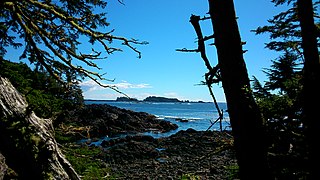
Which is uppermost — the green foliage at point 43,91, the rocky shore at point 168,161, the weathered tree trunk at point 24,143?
the green foliage at point 43,91

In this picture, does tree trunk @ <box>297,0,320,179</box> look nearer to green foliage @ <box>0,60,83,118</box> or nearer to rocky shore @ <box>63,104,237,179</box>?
green foliage @ <box>0,60,83,118</box>

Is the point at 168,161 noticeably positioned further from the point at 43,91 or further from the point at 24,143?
the point at 24,143

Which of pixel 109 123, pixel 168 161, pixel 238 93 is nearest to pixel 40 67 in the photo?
pixel 238 93

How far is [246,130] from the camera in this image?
2.06m

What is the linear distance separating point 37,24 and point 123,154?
17029 mm

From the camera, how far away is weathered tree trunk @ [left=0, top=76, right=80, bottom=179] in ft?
14.9

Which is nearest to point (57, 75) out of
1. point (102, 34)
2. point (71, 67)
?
point (71, 67)

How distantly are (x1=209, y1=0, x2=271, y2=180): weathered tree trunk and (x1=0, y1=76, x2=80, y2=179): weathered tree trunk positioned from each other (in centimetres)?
374

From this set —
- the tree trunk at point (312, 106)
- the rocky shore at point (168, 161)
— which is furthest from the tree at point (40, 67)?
the rocky shore at point (168, 161)

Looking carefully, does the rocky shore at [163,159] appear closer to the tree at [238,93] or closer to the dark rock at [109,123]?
the dark rock at [109,123]

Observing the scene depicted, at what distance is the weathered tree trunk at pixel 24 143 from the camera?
4.54 meters

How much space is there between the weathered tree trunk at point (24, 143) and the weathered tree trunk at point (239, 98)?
3738 millimetres

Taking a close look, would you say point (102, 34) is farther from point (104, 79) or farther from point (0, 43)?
point (0, 43)

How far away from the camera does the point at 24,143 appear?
4.62 metres
